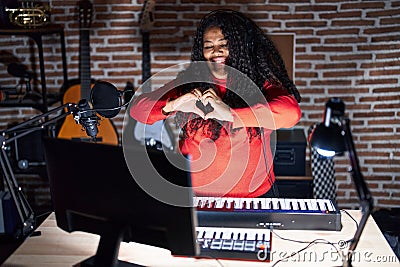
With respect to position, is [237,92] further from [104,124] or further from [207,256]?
[104,124]

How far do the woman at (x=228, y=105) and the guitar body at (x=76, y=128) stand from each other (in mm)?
1499

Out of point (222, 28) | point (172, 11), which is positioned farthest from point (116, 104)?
point (172, 11)

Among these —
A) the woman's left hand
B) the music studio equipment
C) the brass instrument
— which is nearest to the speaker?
the brass instrument

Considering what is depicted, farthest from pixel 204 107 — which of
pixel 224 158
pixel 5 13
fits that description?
pixel 5 13

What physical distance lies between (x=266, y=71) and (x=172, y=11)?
179 cm

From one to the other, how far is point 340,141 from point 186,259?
68 cm

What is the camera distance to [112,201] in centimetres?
146

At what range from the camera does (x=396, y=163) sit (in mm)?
3965

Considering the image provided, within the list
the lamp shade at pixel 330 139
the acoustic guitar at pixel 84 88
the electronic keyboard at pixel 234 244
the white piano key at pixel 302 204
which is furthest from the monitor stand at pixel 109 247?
the acoustic guitar at pixel 84 88

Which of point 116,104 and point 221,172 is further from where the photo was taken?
point 221,172

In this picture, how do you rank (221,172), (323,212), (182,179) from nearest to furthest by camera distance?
(182,179) < (323,212) < (221,172)

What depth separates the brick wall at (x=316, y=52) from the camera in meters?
3.78

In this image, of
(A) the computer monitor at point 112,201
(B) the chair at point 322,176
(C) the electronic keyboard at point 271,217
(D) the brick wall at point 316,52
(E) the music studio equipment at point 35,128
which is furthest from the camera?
(D) the brick wall at point 316,52

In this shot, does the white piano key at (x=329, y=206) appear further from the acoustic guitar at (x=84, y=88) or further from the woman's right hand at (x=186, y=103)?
the acoustic guitar at (x=84, y=88)
